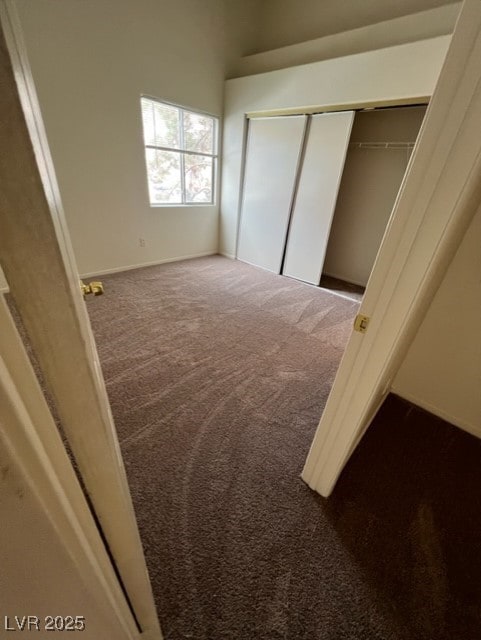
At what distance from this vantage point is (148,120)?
3.23m

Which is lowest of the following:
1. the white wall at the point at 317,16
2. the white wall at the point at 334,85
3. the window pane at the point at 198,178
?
the window pane at the point at 198,178

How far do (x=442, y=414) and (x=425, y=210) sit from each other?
168 cm

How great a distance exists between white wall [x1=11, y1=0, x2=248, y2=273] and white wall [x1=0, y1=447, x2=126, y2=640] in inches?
135

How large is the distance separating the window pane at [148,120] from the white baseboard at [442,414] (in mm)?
3950

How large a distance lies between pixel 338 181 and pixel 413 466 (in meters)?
3.03

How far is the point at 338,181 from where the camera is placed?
3.10 m

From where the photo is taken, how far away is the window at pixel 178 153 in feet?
10.9

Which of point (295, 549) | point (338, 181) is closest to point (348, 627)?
point (295, 549)

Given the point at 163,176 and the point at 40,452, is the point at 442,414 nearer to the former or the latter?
the point at 40,452

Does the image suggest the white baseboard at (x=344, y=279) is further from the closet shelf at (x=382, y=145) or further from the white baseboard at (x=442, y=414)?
the white baseboard at (x=442, y=414)

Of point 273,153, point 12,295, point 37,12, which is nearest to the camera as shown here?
point 12,295

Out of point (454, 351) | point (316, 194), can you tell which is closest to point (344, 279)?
point (316, 194)

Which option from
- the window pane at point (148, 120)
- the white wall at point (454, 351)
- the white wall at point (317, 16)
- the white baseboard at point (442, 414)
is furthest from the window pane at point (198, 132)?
the white baseboard at point (442, 414)

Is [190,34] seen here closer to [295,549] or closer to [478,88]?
[478,88]
